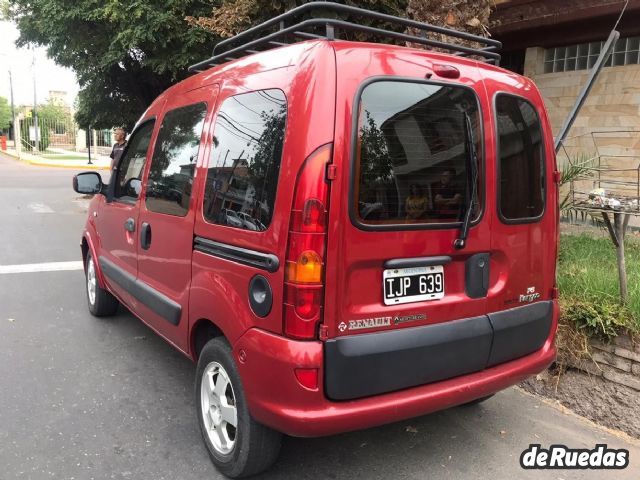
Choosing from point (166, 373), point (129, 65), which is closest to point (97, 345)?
point (166, 373)

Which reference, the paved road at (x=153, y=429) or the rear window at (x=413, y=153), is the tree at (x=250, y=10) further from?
the rear window at (x=413, y=153)

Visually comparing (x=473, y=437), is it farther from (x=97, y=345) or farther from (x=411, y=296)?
(x=97, y=345)

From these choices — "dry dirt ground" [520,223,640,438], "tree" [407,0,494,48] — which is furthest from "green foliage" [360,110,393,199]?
"tree" [407,0,494,48]

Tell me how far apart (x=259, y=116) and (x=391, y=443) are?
2005 millimetres

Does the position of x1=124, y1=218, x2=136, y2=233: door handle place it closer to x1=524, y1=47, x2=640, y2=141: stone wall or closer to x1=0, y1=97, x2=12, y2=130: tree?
x1=524, y1=47, x2=640, y2=141: stone wall

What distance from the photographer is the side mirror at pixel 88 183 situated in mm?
4520

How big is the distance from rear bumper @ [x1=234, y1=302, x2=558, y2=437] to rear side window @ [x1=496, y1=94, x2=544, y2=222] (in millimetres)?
980

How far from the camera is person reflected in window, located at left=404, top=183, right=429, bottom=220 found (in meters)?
2.48

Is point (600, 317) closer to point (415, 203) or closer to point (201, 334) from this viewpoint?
point (415, 203)

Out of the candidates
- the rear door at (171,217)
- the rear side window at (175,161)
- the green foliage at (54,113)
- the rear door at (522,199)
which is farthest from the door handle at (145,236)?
the green foliage at (54,113)

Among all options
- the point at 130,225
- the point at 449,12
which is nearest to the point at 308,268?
the point at 130,225

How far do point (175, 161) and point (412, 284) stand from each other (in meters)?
1.75

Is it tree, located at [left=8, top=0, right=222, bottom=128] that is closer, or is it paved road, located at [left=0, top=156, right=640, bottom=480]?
paved road, located at [left=0, top=156, right=640, bottom=480]

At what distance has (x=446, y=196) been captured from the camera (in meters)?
2.59
